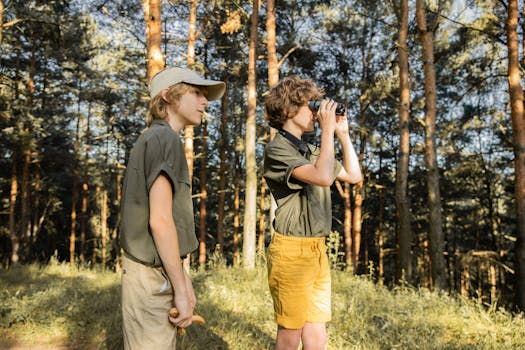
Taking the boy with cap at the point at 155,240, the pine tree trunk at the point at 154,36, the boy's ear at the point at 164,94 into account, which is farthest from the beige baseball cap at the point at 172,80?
the pine tree trunk at the point at 154,36

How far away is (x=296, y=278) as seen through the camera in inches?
96.4

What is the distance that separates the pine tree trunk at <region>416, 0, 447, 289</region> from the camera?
9.52m

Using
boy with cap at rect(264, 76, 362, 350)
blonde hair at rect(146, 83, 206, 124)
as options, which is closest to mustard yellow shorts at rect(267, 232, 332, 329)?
boy with cap at rect(264, 76, 362, 350)

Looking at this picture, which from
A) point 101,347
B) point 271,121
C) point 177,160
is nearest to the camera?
point 177,160

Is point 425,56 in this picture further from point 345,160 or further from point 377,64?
point 377,64

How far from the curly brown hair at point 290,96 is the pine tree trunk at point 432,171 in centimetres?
810

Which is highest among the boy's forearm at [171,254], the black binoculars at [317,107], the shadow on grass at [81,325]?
the black binoculars at [317,107]

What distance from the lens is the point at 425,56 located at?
10.2m

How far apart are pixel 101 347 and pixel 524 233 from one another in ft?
32.5

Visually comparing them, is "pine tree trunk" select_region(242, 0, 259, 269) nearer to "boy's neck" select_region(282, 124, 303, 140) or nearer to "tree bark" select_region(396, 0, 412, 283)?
"tree bark" select_region(396, 0, 412, 283)

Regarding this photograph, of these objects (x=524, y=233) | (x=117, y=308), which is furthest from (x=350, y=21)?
(x=117, y=308)

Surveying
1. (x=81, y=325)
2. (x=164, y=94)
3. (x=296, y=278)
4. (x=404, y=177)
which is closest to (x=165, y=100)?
(x=164, y=94)

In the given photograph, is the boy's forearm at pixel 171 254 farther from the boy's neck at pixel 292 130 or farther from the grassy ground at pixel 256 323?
the grassy ground at pixel 256 323

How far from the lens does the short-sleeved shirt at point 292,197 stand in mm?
2508
